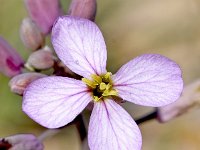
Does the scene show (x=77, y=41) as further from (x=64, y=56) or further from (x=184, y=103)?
(x=184, y=103)

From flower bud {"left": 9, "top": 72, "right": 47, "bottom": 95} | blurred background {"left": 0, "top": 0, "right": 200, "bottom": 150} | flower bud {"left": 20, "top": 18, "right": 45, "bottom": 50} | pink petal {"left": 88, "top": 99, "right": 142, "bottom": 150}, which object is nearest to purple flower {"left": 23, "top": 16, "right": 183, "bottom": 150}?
pink petal {"left": 88, "top": 99, "right": 142, "bottom": 150}

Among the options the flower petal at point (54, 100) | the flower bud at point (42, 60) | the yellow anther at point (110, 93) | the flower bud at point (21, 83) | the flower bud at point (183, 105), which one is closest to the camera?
the flower petal at point (54, 100)

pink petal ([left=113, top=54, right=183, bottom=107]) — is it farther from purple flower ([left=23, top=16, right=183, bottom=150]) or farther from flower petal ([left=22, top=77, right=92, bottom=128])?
flower petal ([left=22, top=77, right=92, bottom=128])

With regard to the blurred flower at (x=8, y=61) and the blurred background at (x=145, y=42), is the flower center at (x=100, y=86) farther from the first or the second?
the blurred background at (x=145, y=42)

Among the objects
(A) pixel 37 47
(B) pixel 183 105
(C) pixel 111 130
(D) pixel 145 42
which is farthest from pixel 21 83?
(D) pixel 145 42

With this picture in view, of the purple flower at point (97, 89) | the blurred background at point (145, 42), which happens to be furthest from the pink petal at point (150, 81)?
the blurred background at point (145, 42)

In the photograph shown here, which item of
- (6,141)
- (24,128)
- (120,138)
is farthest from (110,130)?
(24,128)

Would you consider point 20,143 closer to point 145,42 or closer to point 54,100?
point 54,100
